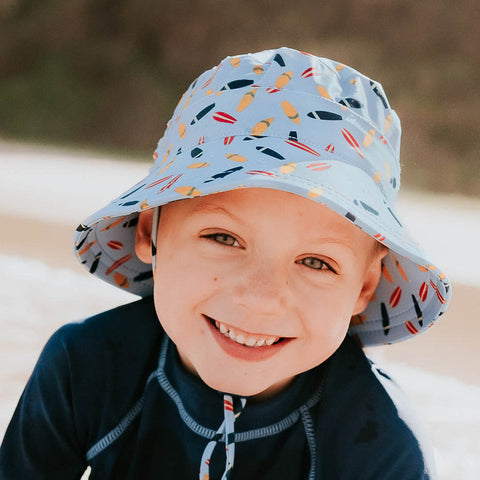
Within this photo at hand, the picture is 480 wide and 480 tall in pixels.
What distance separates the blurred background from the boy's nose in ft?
4.83

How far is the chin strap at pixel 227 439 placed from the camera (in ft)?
3.38

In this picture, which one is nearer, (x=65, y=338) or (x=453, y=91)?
(x=65, y=338)

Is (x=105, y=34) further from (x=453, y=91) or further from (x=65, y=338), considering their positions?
(x=65, y=338)

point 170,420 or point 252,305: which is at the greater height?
point 252,305

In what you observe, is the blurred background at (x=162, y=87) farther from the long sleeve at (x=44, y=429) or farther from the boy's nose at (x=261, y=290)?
the boy's nose at (x=261, y=290)

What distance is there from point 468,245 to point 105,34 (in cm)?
299

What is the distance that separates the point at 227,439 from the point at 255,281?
0.81ft

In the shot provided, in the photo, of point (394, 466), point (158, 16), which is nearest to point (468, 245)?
point (394, 466)

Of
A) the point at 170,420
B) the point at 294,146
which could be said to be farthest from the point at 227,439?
the point at 294,146

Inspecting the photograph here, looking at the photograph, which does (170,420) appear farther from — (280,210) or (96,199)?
(96,199)

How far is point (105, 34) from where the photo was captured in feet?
16.2

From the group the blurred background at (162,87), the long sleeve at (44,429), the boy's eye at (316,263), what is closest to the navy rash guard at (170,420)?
the long sleeve at (44,429)

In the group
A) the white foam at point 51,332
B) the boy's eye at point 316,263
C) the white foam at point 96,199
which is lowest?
the white foam at point 51,332

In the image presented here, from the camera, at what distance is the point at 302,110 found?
97 cm
